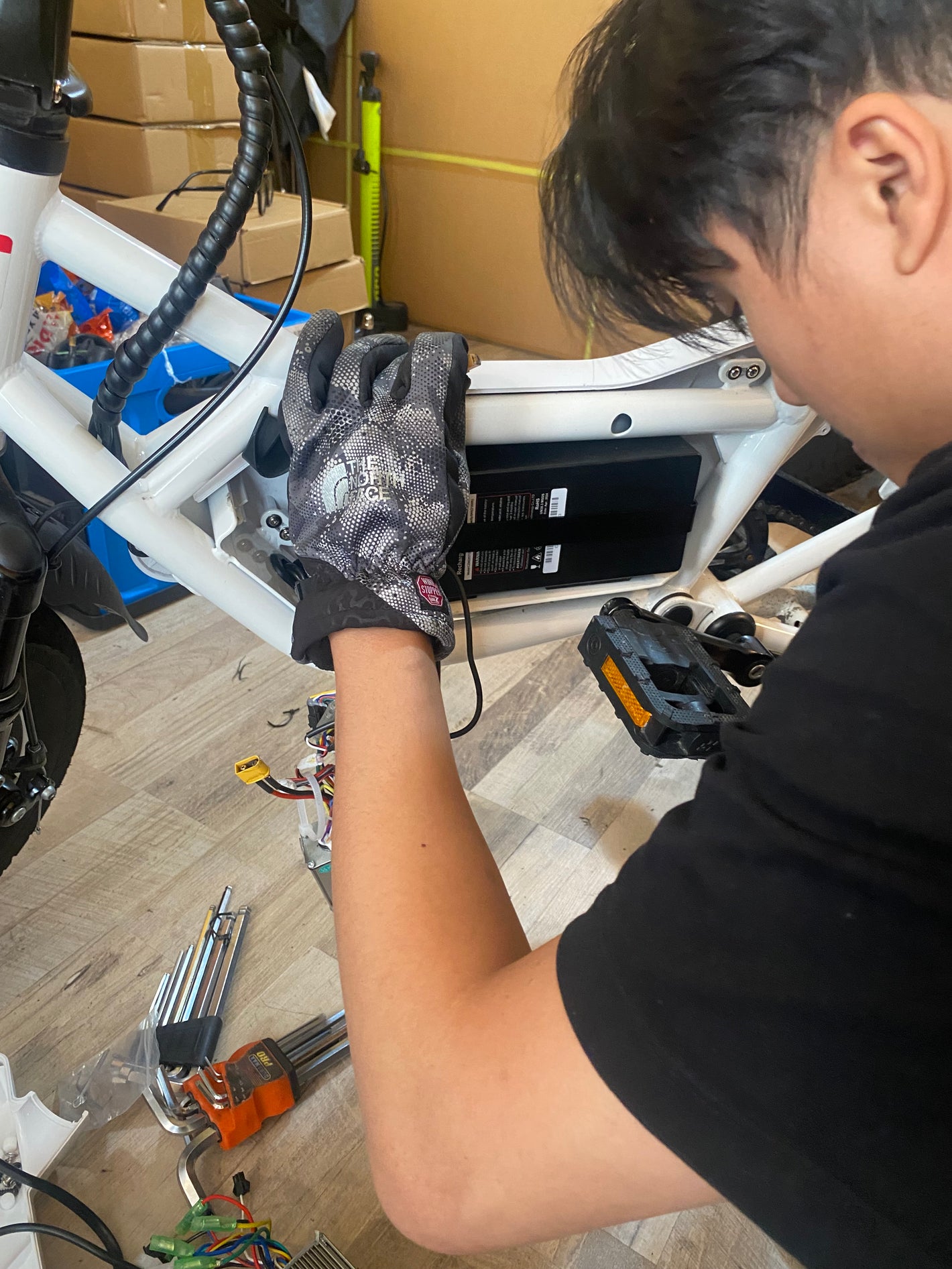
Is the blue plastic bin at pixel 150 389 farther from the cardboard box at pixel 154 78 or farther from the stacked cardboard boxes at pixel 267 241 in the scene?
the cardboard box at pixel 154 78

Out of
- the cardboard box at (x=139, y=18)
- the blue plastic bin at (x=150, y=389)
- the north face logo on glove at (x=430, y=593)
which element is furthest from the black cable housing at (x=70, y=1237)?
the cardboard box at (x=139, y=18)

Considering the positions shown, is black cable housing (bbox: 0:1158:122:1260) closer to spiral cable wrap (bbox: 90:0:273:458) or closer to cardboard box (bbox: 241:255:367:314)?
spiral cable wrap (bbox: 90:0:273:458)

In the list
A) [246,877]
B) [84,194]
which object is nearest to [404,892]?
[246,877]

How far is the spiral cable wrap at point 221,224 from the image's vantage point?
54 centimetres

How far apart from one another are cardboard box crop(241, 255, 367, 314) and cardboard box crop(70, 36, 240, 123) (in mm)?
351

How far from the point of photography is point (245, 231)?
1583mm

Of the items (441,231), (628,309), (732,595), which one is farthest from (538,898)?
(441,231)

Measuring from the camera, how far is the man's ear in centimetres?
30

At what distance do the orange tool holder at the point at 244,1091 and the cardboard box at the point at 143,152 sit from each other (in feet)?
5.76

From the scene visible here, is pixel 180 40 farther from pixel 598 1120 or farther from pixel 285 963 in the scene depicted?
pixel 598 1120

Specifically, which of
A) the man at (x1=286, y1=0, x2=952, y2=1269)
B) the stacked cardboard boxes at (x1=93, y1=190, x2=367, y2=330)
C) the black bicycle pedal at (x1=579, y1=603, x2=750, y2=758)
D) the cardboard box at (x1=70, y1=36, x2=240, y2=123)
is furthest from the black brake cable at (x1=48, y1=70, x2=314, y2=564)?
the cardboard box at (x1=70, y1=36, x2=240, y2=123)

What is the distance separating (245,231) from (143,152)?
429mm

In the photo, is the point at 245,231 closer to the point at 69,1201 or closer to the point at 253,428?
the point at 253,428

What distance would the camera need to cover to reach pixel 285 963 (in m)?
1.00
